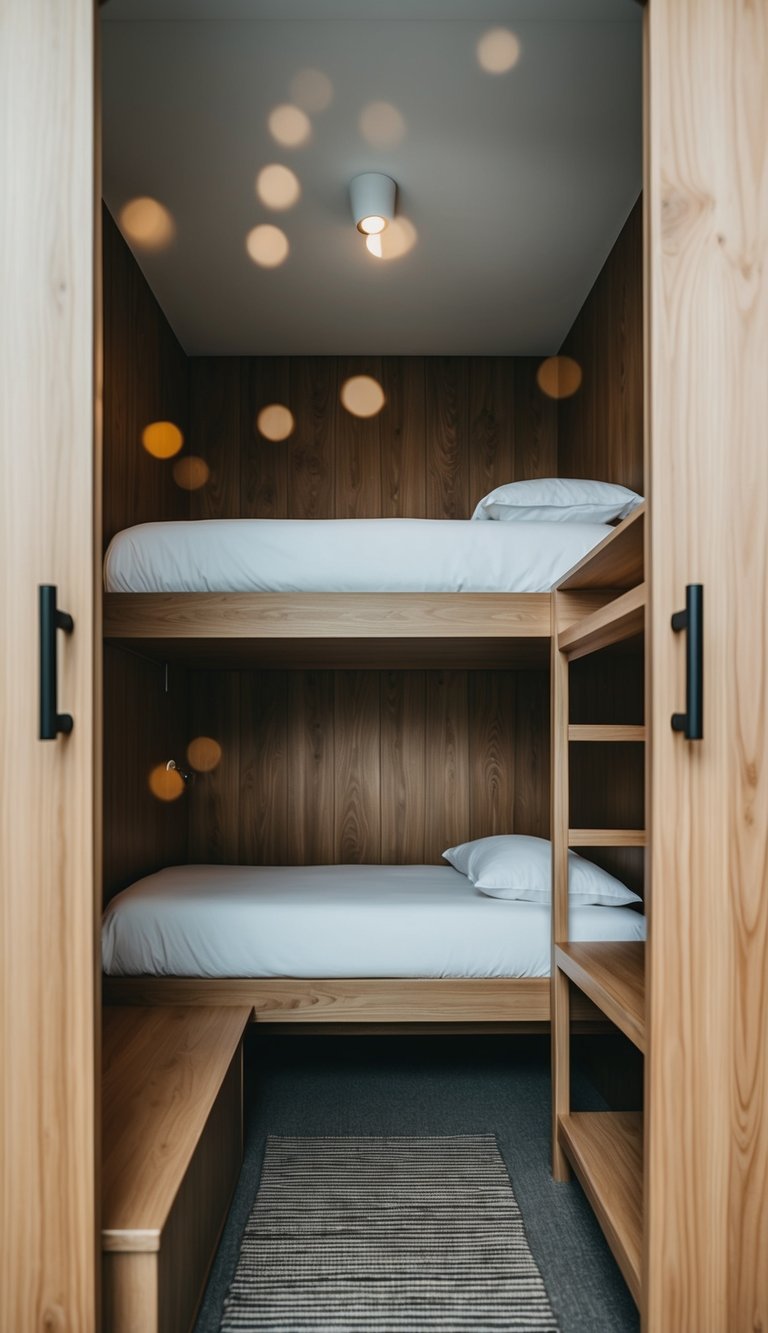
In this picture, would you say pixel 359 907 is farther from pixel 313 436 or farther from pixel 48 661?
pixel 313 436

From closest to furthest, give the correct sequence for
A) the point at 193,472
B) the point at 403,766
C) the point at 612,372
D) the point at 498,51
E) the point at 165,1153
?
the point at 165,1153 < the point at 498,51 < the point at 612,372 < the point at 403,766 < the point at 193,472

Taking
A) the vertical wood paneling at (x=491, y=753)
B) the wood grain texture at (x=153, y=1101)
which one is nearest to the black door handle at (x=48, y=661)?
the wood grain texture at (x=153, y=1101)

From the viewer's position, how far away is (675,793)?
3.92ft

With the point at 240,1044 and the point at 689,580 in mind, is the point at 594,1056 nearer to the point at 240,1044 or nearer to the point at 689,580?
the point at 240,1044

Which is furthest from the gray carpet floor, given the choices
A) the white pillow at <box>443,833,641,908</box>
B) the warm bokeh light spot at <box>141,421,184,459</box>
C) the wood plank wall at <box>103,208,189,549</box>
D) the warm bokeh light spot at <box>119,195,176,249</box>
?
the warm bokeh light spot at <box>119,195,176,249</box>

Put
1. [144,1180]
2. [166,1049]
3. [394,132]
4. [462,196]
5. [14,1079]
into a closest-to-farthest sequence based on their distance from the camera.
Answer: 1. [14,1079]
2. [144,1180]
3. [166,1049]
4. [394,132]
5. [462,196]

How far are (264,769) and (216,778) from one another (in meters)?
0.19

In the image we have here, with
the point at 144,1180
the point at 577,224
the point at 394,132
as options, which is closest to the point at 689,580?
the point at 144,1180

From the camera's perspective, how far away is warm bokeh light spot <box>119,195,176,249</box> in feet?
8.18

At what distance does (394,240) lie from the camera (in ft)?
8.66

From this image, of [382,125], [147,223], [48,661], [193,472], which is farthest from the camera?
[193,472]

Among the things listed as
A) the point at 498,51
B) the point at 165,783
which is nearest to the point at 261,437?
the point at 165,783

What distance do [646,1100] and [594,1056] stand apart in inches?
58.5

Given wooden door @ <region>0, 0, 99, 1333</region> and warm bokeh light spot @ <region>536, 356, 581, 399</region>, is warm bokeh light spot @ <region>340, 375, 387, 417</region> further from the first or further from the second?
wooden door @ <region>0, 0, 99, 1333</region>
